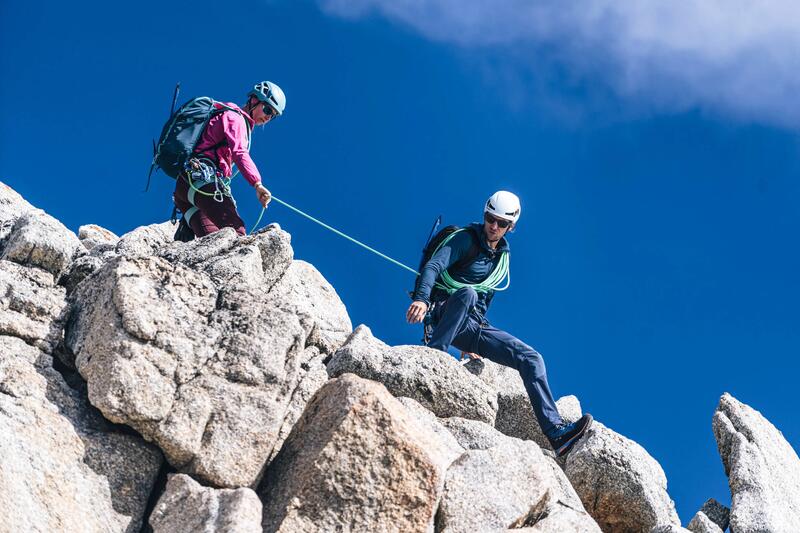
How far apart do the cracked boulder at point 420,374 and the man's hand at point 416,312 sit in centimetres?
148

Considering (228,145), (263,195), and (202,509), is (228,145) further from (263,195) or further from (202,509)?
(202,509)

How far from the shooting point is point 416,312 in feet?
52.1

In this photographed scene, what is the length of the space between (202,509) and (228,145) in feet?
30.5

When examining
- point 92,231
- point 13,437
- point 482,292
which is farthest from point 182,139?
point 13,437

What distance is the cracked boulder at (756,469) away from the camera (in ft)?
46.4

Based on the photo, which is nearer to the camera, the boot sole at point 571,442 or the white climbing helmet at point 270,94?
the boot sole at point 571,442

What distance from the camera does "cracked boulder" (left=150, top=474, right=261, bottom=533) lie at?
928 cm

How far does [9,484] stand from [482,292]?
9.49 metres

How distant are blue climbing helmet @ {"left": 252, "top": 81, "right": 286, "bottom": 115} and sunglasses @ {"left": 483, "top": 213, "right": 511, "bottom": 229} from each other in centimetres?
433

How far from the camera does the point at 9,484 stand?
9.09 m

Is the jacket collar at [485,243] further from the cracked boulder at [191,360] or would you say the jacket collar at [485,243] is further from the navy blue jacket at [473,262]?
the cracked boulder at [191,360]

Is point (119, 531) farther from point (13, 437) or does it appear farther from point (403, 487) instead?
point (403, 487)

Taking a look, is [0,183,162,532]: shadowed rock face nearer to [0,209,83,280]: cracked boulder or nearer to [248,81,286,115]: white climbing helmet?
[0,209,83,280]: cracked boulder

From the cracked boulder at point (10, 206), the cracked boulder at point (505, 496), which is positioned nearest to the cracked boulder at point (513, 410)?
the cracked boulder at point (505, 496)
